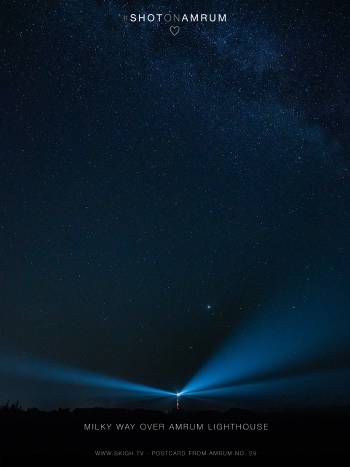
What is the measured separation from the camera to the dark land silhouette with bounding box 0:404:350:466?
754cm

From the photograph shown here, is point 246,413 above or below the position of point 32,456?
above

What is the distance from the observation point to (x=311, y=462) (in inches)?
298

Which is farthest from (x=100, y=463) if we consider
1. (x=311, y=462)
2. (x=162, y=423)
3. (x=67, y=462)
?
(x=311, y=462)

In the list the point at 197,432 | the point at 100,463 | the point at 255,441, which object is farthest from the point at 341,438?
the point at 100,463

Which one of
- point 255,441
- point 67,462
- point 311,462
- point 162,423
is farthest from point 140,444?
point 311,462

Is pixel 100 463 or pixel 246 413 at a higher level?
pixel 246 413

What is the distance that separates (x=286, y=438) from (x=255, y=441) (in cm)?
42

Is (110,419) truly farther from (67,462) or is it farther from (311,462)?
(311,462)

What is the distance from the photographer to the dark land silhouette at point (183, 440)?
7.54 meters

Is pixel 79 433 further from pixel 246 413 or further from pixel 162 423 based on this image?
pixel 246 413

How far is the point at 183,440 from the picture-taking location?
7.57m

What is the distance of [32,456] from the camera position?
773 cm

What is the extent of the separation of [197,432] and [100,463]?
129 cm

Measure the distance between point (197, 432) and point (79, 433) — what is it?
1518 millimetres
